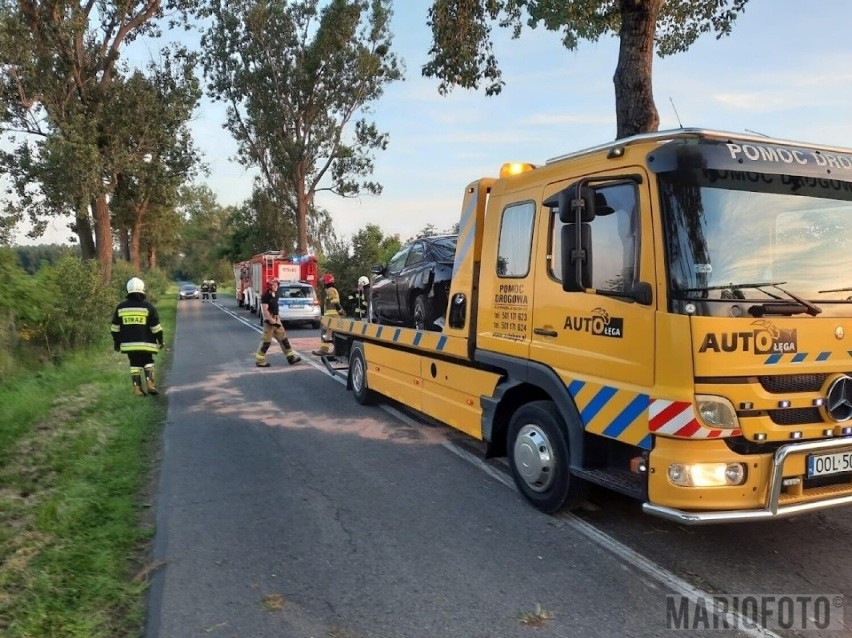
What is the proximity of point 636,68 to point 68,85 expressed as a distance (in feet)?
67.2

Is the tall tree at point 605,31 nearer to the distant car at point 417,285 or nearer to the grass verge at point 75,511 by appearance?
the distant car at point 417,285

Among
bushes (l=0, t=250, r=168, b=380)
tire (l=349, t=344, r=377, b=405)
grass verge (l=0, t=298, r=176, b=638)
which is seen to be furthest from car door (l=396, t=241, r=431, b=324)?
bushes (l=0, t=250, r=168, b=380)

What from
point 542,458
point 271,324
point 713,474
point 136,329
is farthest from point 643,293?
point 271,324

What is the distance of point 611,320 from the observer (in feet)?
13.2

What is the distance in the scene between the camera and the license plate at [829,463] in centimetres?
362

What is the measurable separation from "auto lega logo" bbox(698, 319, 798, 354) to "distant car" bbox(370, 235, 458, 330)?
3950mm

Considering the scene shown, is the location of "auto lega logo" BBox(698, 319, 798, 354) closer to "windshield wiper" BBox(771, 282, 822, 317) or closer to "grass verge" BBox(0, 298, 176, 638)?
"windshield wiper" BBox(771, 282, 822, 317)

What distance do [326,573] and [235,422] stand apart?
14.9 ft

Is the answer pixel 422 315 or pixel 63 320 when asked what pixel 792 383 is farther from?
pixel 63 320

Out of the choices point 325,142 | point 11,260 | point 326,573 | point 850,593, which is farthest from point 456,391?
point 325,142

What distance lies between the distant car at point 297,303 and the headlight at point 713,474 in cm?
1938

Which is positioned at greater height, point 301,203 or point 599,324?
point 301,203

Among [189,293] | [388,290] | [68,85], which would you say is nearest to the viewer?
[388,290]

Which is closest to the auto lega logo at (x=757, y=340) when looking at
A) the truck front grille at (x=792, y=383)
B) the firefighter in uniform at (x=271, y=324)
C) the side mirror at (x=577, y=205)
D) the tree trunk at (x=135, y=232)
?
the truck front grille at (x=792, y=383)
